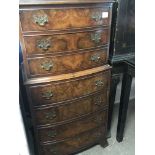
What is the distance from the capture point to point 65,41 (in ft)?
3.71

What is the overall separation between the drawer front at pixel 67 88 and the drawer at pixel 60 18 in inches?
14.4

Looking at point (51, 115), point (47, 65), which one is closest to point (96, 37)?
point (47, 65)

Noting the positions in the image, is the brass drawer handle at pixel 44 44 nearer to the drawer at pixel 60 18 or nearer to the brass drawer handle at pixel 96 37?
the drawer at pixel 60 18

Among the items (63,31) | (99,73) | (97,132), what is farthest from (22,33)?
(97,132)

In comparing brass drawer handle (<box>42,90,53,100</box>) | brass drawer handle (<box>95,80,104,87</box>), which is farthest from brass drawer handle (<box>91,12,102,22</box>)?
brass drawer handle (<box>42,90,53,100</box>)

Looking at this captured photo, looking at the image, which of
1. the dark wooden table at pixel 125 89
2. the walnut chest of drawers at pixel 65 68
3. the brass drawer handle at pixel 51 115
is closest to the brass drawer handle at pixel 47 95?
the walnut chest of drawers at pixel 65 68

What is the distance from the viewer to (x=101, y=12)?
1181mm

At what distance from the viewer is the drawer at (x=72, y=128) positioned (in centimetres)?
134

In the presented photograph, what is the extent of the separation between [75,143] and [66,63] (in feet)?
2.38

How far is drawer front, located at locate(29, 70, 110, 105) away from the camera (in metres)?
1.19
